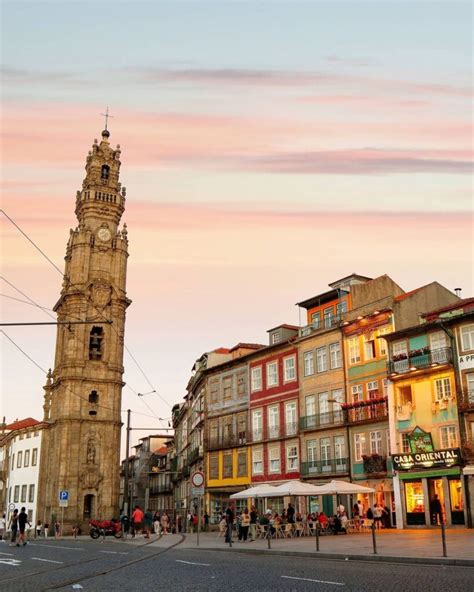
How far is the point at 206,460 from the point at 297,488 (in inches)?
918

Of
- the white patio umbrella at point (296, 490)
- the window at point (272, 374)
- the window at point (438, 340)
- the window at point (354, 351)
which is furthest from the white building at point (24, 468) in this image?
the window at point (438, 340)

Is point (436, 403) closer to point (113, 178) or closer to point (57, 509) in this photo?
point (57, 509)

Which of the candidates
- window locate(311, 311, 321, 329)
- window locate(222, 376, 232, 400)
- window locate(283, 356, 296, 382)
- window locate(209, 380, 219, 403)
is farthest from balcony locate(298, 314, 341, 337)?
window locate(209, 380, 219, 403)

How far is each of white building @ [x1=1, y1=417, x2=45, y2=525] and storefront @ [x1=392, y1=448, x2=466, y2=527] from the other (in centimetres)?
4636

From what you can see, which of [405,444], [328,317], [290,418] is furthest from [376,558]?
[290,418]

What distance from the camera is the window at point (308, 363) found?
46719 millimetres

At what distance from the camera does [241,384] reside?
176 feet

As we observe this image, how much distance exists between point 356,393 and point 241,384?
1344cm

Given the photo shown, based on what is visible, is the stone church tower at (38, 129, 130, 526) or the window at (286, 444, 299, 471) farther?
the stone church tower at (38, 129, 130, 526)

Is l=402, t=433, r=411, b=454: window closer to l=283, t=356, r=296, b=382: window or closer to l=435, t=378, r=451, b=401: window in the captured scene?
l=435, t=378, r=451, b=401: window

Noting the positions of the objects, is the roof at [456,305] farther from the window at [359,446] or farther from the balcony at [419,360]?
the window at [359,446]

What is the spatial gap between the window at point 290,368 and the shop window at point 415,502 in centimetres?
1334

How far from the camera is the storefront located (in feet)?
111

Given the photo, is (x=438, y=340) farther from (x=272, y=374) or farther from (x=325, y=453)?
(x=272, y=374)
